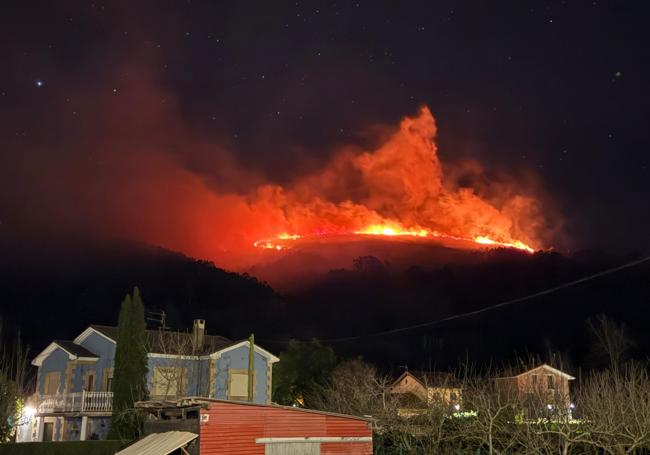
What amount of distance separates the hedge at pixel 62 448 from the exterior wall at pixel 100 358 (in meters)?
8.34

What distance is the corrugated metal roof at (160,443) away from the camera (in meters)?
19.9

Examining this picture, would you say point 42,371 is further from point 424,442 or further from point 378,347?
point 378,347

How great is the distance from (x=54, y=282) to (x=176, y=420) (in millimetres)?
126947

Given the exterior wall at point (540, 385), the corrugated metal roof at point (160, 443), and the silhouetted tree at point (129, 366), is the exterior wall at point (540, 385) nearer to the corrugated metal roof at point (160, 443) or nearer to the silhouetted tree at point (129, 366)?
the corrugated metal roof at point (160, 443)

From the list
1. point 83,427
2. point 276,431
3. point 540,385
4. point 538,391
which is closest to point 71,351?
point 83,427

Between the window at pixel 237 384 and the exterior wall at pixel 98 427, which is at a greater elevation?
the window at pixel 237 384

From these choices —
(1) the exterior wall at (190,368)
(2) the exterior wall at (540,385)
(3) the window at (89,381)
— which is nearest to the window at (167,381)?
(1) the exterior wall at (190,368)

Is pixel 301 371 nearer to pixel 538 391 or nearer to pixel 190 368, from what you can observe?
pixel 190 368

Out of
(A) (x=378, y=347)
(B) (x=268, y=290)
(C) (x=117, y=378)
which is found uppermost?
(B) (x=268, y=290)

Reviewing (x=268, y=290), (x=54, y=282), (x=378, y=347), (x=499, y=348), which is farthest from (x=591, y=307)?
(x=54, y=282)

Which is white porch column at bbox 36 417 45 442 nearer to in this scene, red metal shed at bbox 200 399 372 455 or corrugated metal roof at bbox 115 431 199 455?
corrugated metal roof at bbox 115 431 199 455

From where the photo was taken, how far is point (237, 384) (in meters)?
41.9

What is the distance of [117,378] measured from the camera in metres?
36.6

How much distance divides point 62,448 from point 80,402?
733 centimetres
